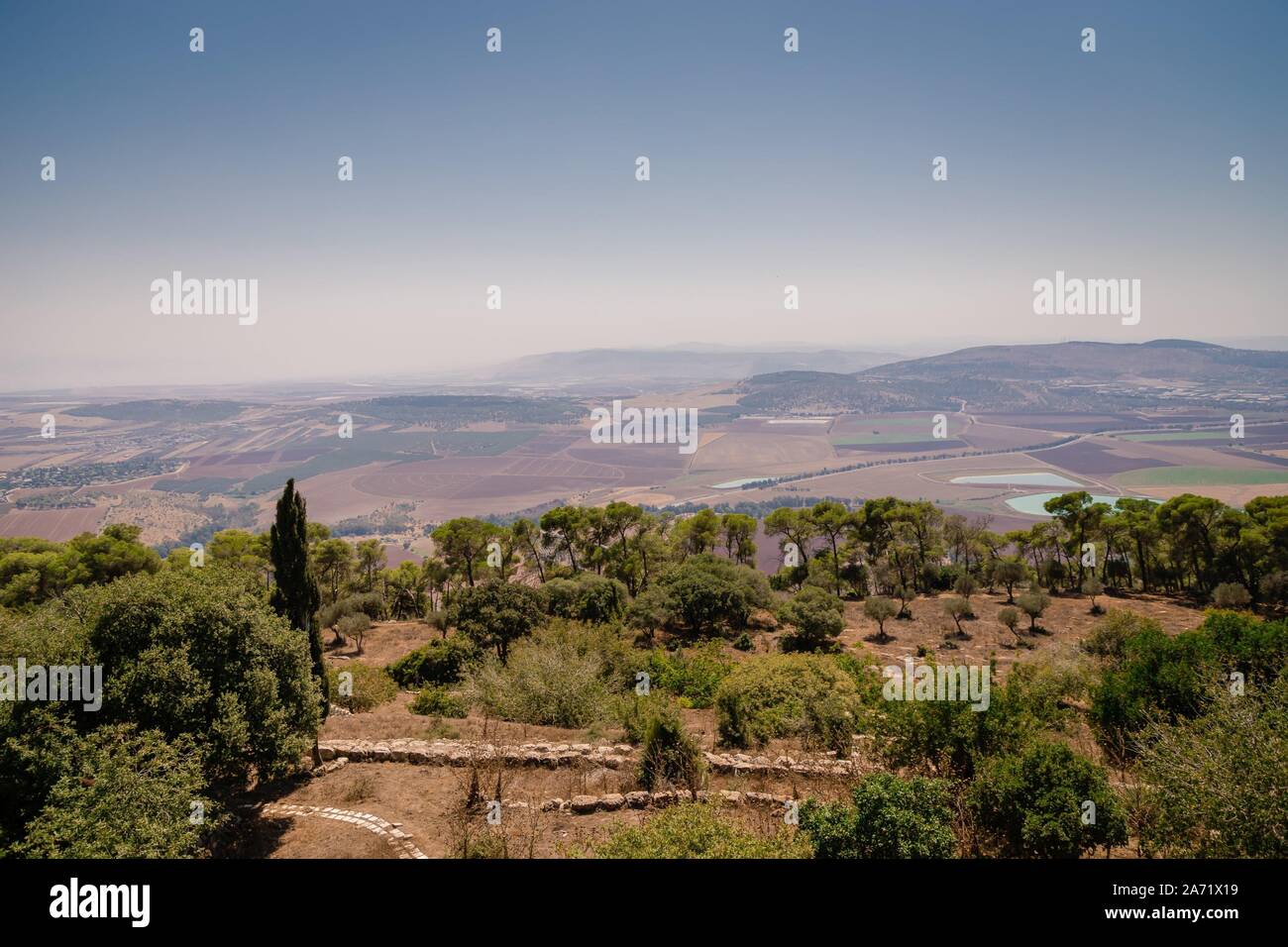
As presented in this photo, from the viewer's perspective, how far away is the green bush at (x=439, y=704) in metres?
17.8

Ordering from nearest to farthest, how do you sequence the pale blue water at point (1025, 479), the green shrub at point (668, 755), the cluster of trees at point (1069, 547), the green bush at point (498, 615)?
the green shrub at point (668, 755), the green bush at point (498, 615), the cluster of trees at point (1069, 547), the pale blue water at point (1025, 479)

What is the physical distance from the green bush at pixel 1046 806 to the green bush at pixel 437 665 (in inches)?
692

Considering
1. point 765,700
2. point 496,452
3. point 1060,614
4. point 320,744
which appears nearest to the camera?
point 320,744

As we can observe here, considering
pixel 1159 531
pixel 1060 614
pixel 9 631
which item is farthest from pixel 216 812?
pixel 1159 531

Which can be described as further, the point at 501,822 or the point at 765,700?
the point at 765,700

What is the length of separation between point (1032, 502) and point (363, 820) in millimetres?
127107

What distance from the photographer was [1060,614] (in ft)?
105

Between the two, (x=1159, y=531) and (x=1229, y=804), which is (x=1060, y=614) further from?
(x=1229, y=804)

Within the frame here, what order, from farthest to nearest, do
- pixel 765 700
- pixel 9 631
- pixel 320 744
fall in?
pixel 765 700
pixel 320 744
pixel 9 631

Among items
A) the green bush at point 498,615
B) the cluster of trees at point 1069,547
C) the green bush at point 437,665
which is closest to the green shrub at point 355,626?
the green bush at point 437,665

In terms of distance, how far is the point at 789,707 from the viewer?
629 inches

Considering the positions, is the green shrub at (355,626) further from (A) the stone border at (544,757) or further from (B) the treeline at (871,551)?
(A) the stone border at (544,757)

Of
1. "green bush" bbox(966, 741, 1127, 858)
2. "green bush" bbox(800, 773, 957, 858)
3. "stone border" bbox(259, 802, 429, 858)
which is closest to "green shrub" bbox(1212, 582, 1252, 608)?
"green bush" bbox(966, 741, 1127, 858)
